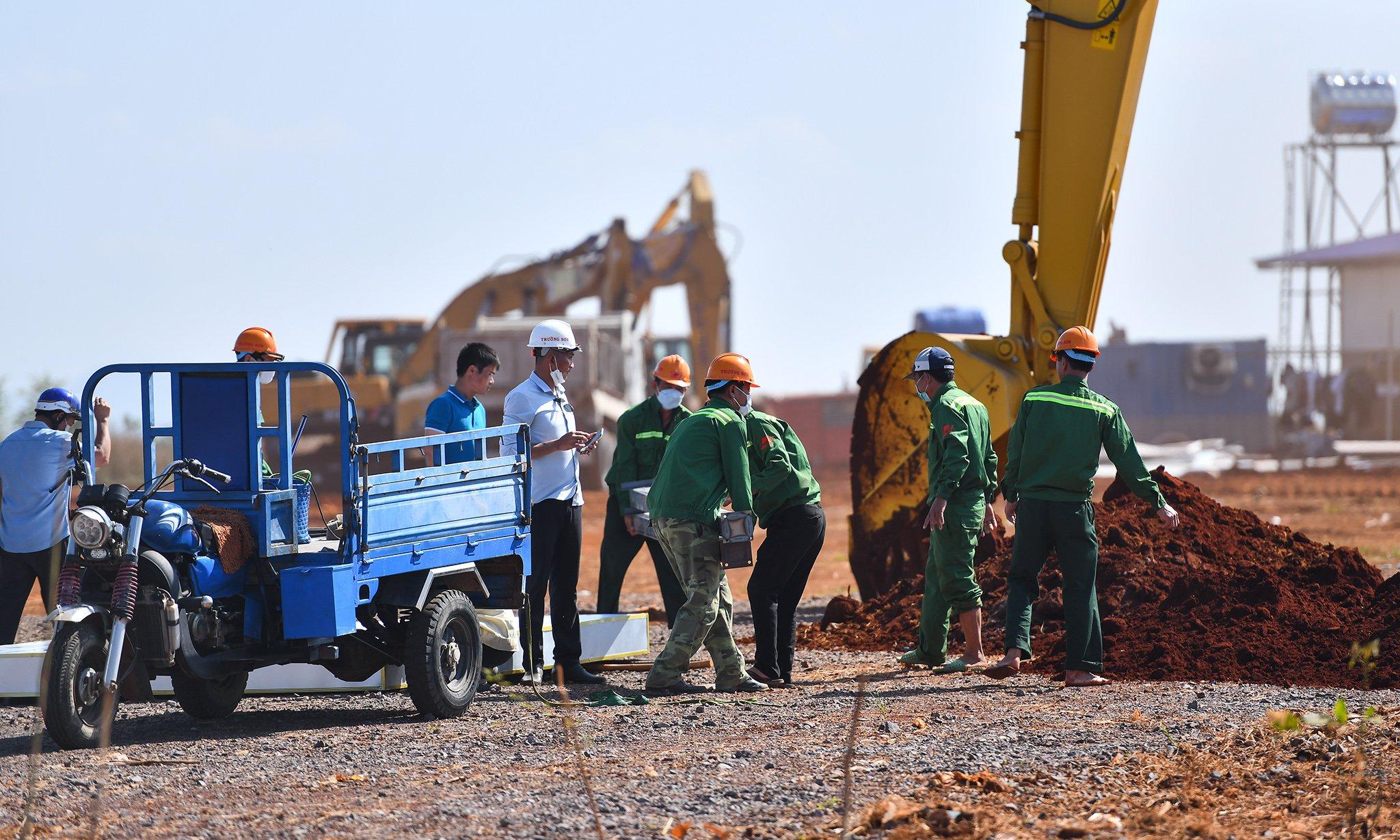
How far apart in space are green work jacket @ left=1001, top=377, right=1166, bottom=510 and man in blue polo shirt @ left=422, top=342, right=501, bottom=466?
2953mm

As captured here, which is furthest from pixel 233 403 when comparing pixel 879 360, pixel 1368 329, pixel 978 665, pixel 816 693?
pixel 1368 329

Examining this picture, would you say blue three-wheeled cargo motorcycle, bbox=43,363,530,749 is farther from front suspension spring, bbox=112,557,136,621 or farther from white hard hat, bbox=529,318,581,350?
white hard hat, bbox=529,318,581,350

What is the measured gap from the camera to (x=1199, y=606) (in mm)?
10664

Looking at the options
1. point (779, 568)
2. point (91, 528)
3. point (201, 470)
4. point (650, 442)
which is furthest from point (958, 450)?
point (91, 528)

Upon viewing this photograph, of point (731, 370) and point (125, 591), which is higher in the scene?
point (731, 370)

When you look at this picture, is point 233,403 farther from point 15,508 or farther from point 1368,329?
point 1368,329

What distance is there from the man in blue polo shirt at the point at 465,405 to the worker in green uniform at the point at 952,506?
2564 mm

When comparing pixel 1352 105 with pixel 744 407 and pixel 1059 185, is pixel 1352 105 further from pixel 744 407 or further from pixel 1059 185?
pixel 744 407

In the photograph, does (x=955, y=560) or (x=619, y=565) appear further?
(x=619, y=565)

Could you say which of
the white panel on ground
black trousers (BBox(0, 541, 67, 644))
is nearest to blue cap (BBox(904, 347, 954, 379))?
the white panel on ground

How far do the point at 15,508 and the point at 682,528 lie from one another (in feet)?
12.9

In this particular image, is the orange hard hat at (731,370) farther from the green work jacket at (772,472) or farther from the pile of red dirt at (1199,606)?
the pile of red dirt at (1199,606)

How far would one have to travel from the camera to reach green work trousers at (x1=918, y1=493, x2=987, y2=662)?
977 centimetres

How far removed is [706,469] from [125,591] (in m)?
3.05
